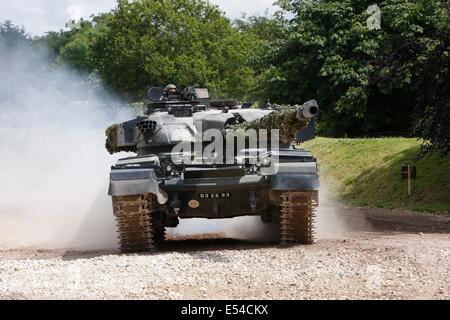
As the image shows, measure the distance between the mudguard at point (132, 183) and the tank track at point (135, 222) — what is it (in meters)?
0.15

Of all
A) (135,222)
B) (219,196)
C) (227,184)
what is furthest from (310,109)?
(135,222)

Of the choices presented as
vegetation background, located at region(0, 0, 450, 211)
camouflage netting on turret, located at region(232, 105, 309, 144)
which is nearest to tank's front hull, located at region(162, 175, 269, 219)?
camouflage netting on turret, located at region(232, 105, 309, 144)

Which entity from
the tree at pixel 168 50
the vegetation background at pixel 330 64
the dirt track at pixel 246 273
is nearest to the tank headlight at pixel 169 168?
the dirt track at pixel 246 273

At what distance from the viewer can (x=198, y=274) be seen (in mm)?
10328

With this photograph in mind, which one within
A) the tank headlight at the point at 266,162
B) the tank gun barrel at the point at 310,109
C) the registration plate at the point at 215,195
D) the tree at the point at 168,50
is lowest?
the registration plate at the point at 215,195

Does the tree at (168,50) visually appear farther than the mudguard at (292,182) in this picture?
Yes

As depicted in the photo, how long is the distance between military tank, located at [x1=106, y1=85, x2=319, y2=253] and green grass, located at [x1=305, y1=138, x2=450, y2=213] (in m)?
6.85

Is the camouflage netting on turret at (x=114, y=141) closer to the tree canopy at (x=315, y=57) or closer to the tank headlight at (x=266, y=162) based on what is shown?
the tank headlight at (x=266, y=162)

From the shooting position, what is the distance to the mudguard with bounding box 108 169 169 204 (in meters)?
12.6

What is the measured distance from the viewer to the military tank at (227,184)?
41.8 ft

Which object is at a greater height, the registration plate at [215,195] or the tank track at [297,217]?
the registration plate at [215,195]

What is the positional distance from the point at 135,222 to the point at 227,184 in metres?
1.29

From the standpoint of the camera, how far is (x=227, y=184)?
1292cm

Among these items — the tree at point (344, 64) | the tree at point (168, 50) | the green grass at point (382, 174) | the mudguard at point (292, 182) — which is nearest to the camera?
the mudguard at point (292, 182)
